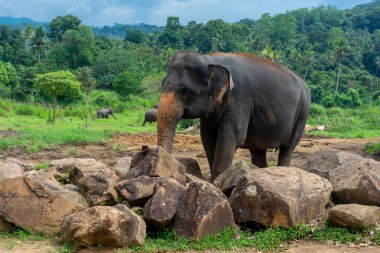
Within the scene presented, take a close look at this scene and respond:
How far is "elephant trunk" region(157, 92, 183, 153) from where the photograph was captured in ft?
24.4

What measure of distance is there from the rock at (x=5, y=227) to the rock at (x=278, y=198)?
8.08 ft

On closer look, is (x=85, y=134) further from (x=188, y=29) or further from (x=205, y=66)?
(x=188, y=29)

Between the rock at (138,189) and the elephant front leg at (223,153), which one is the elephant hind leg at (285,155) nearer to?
the elephant front leg at (223,153)

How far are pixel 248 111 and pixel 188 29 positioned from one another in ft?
294

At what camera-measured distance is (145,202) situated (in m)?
6.44

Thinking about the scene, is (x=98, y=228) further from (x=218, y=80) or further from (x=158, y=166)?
(x=218, y=80)

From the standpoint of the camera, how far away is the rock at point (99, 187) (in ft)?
21.6

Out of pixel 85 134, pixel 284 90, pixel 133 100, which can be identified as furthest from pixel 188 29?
pixel 284 90

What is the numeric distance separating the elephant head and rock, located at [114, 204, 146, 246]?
1789mm

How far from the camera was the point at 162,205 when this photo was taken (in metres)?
6.12

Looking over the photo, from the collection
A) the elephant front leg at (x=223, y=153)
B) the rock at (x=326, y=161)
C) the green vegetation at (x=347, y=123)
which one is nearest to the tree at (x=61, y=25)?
the green vegetation at (x=347, y=123)

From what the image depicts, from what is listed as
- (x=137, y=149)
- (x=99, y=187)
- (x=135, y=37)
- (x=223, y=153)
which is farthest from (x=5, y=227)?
(x=135, y=37)

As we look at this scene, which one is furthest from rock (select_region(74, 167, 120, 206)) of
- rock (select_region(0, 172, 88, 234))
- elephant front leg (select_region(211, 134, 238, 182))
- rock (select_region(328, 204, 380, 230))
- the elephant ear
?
rock (select_region(328, 204, 380, 230))

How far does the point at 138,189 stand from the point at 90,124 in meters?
23.4
